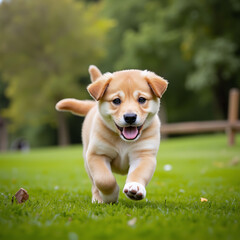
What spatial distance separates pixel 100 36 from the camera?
92.8ft

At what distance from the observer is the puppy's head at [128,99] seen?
137 inches

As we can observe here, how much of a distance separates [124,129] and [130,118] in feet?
0.66

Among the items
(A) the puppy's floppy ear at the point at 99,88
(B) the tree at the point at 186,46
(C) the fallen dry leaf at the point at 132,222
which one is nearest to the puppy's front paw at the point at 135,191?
(C) the fallen dry leaf at the point at 132,222

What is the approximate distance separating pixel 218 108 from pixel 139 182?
22.6 metres

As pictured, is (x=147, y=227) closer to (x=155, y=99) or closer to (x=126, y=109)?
(x=126, y=109)

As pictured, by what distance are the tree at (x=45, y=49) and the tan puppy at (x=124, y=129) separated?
23192mm

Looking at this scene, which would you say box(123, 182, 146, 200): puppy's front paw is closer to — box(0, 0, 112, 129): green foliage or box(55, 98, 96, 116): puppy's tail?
box(55, 98, 96, 116): puppy's tail

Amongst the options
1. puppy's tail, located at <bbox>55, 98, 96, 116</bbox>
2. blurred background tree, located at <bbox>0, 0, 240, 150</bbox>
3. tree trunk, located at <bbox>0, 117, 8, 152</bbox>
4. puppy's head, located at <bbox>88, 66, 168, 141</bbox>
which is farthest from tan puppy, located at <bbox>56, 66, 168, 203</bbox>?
tree trunk, located at <bbox>0, 117, 8, 152</bbox>

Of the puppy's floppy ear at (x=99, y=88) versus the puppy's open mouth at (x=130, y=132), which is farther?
the puppy's floppy ear at (x=99, y=88)

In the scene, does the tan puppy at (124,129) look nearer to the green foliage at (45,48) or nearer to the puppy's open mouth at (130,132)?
the puppy's open mouth at (130,132)

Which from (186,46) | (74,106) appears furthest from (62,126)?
(74,106)

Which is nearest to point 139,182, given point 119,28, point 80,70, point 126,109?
point 126,109

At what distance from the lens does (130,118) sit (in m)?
3.41

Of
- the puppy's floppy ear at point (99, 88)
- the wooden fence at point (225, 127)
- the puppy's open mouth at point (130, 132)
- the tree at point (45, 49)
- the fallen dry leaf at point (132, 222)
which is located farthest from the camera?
the tree at point (45, 49)
